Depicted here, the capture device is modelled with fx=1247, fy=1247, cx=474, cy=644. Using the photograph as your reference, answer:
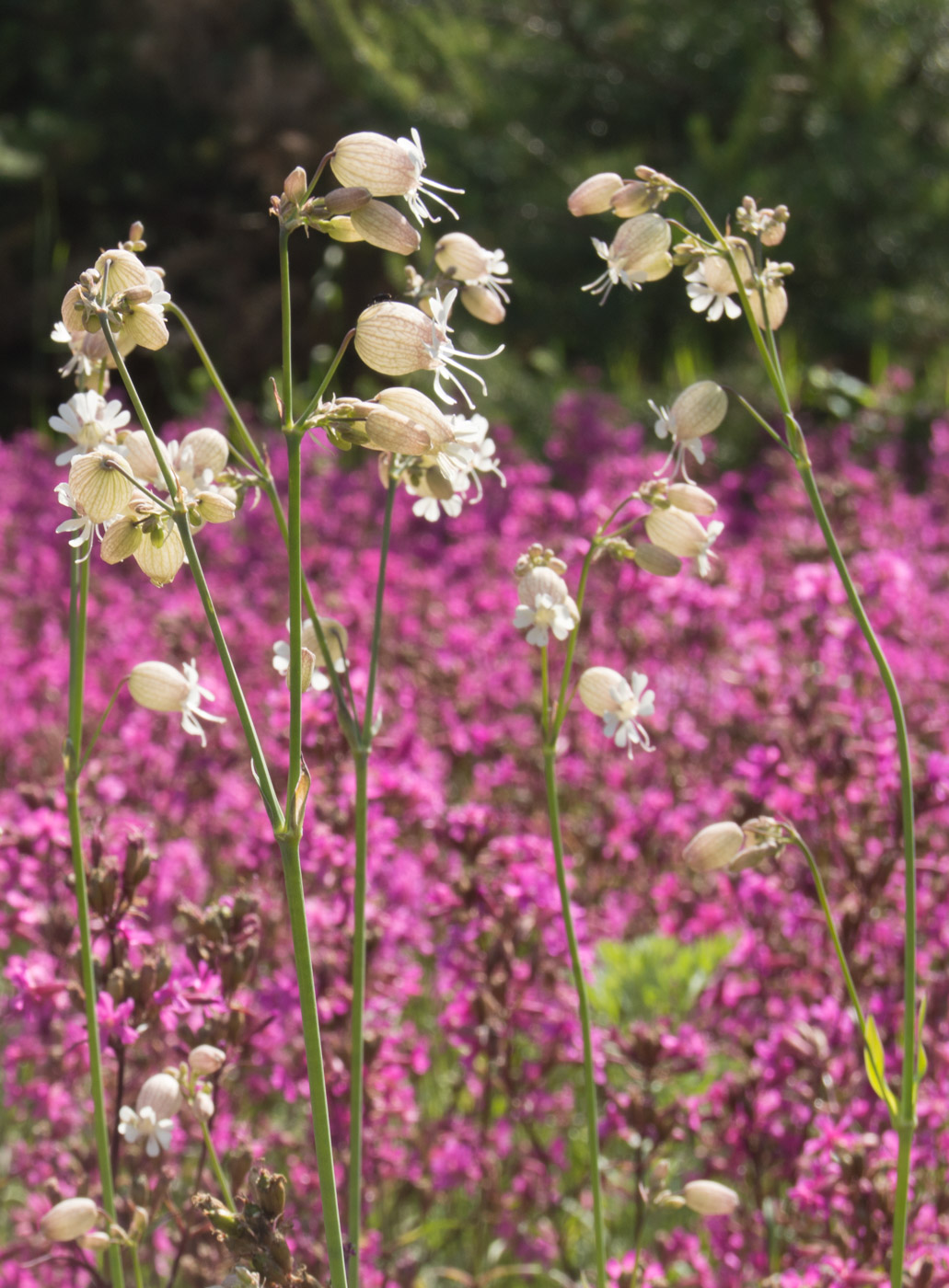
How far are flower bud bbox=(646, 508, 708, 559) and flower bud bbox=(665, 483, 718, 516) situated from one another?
0.04ft

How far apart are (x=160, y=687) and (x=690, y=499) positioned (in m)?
0.61

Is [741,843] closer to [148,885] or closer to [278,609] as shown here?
[148,885]

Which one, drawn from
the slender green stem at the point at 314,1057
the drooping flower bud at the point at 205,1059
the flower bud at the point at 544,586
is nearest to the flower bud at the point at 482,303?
the flower bud at the point at 544,586

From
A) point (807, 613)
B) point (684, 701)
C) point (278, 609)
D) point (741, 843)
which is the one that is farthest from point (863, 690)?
point (278, 609)

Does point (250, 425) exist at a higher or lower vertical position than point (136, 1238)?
higher

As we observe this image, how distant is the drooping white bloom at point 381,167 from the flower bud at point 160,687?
51cm

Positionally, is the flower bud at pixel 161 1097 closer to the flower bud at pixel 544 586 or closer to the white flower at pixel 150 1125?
the white flower at pixel 150 1125

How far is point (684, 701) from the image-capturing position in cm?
362

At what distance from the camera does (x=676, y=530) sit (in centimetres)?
141

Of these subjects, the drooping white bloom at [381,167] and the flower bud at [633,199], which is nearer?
the drooping white bloom at [381,167]

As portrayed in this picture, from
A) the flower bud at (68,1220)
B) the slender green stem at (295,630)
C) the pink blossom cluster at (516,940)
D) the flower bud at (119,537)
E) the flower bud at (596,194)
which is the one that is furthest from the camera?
the pink blossom cluster at (516,940)

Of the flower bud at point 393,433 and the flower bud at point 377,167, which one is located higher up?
the flower bud at point 377,167

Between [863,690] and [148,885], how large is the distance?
1844 mm

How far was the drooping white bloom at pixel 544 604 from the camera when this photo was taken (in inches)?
50.6
